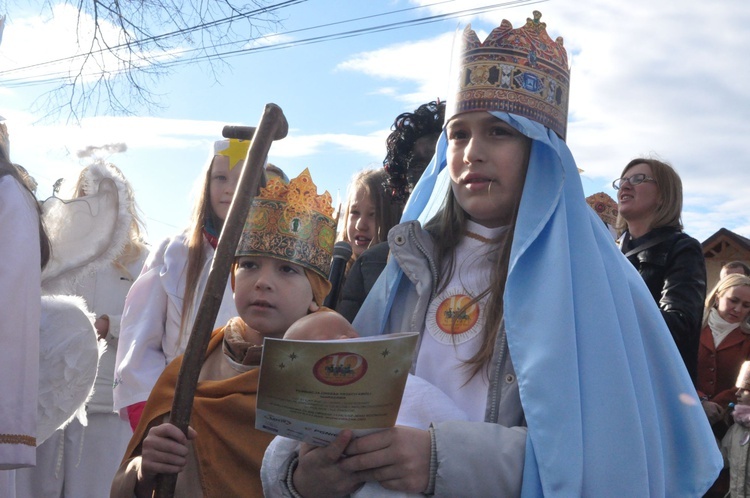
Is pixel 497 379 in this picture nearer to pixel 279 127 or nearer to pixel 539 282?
pixel 539 282

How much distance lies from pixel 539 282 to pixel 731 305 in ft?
17.6

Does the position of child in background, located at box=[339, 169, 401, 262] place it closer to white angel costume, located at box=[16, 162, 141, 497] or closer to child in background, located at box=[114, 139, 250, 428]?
child in background, located at box=[114, 139, 250, 428]

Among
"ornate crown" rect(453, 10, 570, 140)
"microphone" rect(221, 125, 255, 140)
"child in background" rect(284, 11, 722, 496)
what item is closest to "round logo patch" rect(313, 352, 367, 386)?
"child in background" rect(284, 11, 722, 496)

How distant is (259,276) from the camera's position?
307 cm

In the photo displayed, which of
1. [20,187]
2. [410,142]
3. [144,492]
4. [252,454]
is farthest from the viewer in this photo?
[410,142]

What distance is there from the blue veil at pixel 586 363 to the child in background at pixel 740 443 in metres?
4.41

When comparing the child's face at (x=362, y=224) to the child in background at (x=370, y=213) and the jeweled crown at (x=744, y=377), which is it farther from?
the jeweled crown at (x=744, y=377)

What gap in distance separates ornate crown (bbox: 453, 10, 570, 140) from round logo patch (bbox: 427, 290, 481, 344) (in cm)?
59

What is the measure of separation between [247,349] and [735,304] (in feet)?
17.6

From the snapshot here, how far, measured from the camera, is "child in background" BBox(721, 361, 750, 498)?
21.2ft

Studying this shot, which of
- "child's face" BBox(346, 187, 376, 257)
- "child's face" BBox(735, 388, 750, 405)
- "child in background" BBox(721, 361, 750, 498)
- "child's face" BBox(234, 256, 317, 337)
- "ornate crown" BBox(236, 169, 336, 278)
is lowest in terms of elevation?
"child in background" BBox(721, 361, 750, 498)

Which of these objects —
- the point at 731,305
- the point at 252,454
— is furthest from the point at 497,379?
the point at 731,305

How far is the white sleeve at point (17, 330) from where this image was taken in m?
2.86

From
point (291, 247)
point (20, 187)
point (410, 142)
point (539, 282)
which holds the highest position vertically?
point (410, 142)
